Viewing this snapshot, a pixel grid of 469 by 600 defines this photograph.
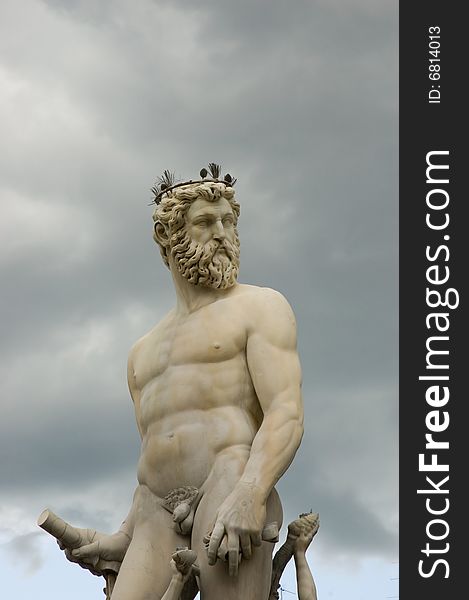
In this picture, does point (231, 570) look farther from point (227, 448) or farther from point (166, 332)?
point (166, 332)

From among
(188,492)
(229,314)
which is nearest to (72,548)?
(188,492)

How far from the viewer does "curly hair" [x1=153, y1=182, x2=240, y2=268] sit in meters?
14.9

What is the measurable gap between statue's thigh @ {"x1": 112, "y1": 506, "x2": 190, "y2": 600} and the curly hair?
2.34m

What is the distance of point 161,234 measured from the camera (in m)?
15.2

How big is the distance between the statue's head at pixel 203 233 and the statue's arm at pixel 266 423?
421 millimetres

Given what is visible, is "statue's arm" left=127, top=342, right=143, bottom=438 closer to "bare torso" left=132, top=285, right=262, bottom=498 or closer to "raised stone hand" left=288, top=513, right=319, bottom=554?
"bare torso" left=132, top=285, right=262, bottom=498

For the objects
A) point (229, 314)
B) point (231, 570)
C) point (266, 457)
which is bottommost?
point (231, 570)

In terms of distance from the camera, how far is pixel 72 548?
591 inches

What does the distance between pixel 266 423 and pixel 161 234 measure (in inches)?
80.1

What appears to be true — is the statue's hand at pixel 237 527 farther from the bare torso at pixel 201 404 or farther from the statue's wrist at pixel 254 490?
the bare torso at pixel 201 404

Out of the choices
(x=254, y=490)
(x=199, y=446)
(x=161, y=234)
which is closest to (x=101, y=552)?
(x=199, y=446)

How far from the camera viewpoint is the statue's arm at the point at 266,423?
13.8 metres

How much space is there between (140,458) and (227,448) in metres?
0.92

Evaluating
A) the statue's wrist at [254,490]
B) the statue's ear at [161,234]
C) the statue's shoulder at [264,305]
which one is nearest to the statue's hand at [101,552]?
the statue's wrist at [254,490]
